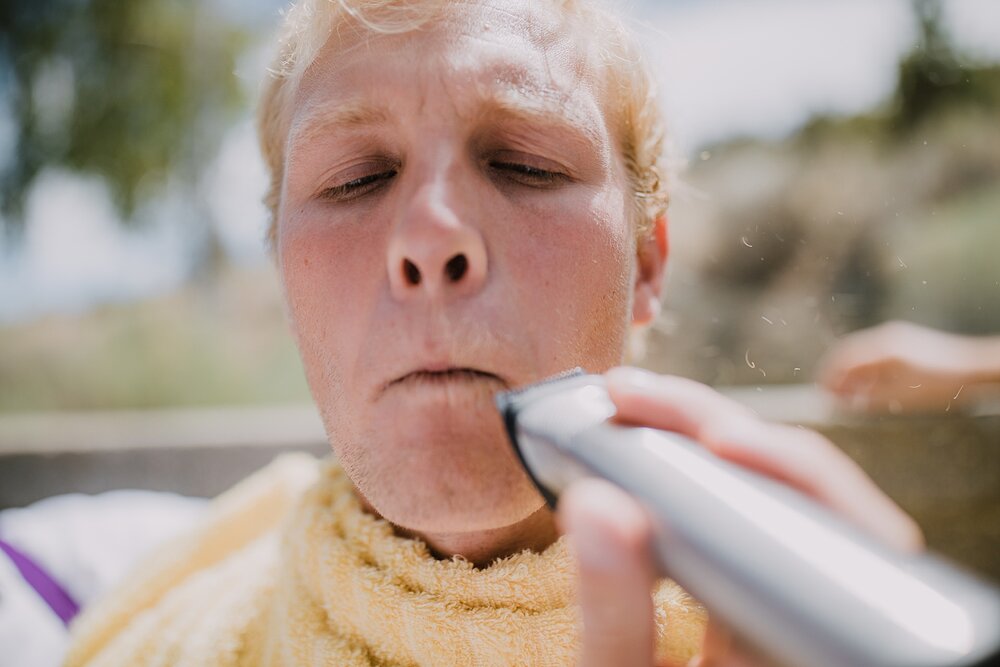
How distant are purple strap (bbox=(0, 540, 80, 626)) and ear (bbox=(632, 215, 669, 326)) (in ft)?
2.58

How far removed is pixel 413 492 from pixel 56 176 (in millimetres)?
5977

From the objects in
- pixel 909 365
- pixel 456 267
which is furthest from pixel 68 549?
pixel 909 365

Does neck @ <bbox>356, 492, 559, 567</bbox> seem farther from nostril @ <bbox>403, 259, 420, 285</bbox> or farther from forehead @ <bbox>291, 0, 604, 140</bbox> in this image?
forehead @ <bbox>291, 0, 604, 140</bbox>

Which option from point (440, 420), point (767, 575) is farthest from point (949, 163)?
point (767, 575)

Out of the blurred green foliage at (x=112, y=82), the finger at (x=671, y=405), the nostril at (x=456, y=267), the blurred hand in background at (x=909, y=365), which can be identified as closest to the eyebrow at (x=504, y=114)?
the nostril at (x=456, y=267)

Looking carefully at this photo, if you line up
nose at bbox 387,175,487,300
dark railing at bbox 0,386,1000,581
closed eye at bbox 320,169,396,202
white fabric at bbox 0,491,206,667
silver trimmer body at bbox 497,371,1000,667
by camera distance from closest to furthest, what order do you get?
silver trimmer body at bbox 497,371,1000,667, nose at bbox 387,175,487,300, closed eye at bbox 320,169,396,202, white fabric at bbox 0,491,206,667, dark railing at bbox 0,386,1000,581

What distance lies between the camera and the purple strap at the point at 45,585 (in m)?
0.90

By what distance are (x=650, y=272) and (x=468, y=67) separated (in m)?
0.29

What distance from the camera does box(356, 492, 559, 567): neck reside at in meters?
0.57

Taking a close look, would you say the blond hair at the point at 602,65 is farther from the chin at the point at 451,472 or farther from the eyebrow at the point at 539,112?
the chin at the point at 451,472

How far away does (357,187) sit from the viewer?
22.4 inches

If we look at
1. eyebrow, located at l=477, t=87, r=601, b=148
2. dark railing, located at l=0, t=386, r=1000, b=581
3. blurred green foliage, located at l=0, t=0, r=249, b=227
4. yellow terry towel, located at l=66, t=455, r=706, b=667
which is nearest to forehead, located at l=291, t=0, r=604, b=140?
eyebrow, located at l=477, t=87, r=601, b=148

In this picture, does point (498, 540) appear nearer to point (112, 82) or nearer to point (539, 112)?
point (539, 112)

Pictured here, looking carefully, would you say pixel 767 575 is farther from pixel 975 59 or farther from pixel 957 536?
pixel 957 536
